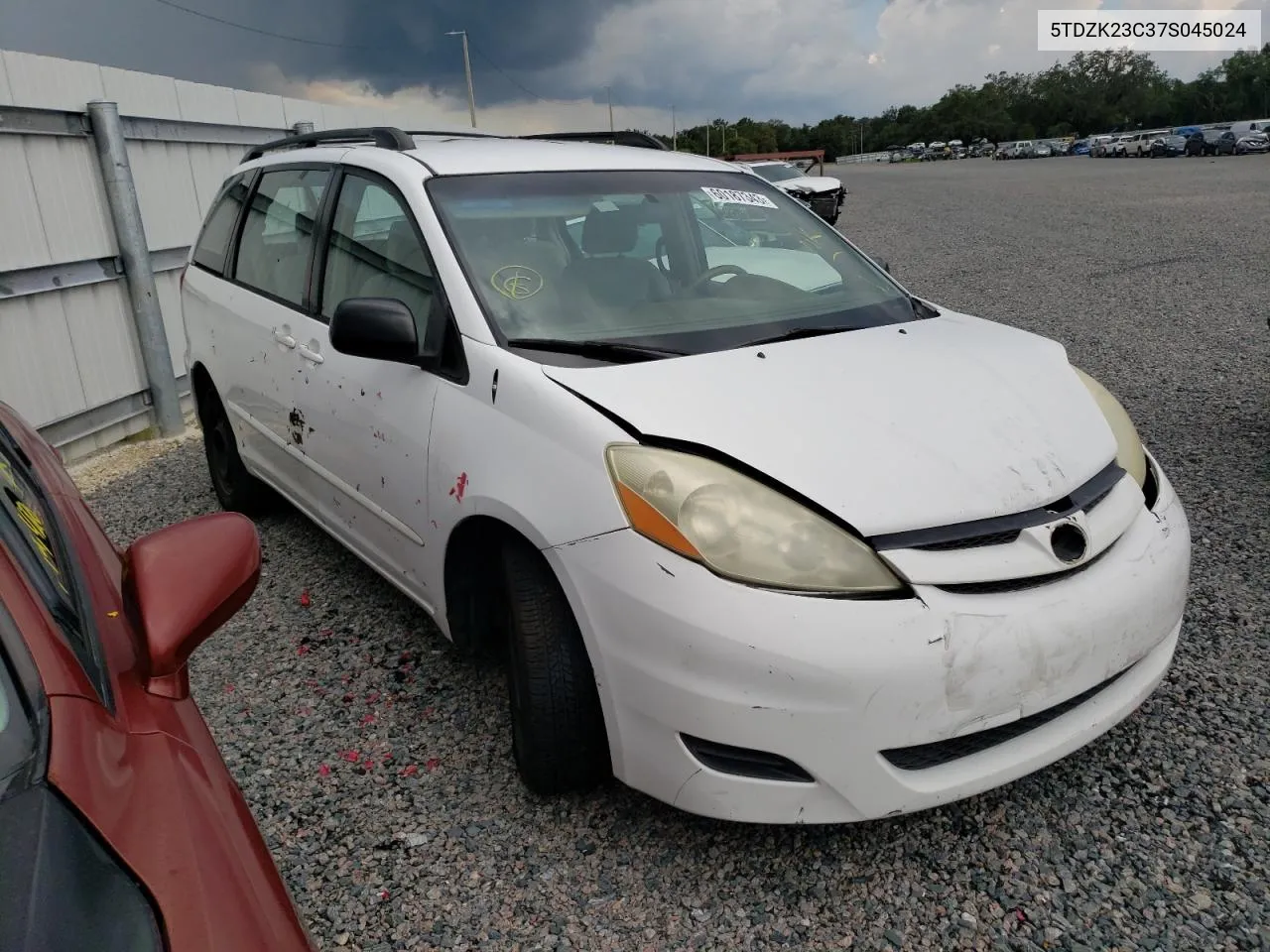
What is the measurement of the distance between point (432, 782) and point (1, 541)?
149 centimetres

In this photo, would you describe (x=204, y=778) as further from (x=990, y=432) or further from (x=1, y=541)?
(x=990, y=432)

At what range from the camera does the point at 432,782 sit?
2.62 m

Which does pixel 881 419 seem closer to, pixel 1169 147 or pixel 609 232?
pixel 609 232

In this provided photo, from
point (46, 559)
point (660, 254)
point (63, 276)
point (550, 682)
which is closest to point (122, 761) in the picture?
point (46, 559)

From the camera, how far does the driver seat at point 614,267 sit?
2857mm

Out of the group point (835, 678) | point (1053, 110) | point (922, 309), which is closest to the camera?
point (835, 678)

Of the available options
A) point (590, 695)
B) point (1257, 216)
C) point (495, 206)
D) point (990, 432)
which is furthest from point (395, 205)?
point (1257, 216)

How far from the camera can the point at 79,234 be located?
5.78 meters

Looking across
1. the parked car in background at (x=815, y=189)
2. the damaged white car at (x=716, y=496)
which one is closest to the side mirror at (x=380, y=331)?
the damaged white car at (x=716, y=496)

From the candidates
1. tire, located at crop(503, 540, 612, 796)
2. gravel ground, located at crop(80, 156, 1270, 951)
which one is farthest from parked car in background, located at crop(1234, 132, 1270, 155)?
tire, located at crop(503, 540, 612, 796)

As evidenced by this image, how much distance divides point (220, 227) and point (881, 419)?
11.3 feet

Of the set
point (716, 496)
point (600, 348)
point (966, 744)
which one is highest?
point (600, 348)

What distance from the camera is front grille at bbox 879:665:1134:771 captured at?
1.98m

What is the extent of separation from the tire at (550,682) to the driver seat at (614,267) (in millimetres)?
902
